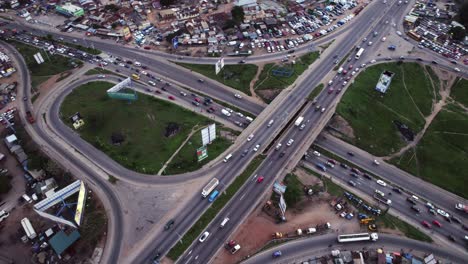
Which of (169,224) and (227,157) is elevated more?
(227,157)

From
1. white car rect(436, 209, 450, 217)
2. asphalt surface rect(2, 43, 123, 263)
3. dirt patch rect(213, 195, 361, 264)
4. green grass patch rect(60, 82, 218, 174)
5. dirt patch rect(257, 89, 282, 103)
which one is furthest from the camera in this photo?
dirt patch rect(257, 89, 282, 103)

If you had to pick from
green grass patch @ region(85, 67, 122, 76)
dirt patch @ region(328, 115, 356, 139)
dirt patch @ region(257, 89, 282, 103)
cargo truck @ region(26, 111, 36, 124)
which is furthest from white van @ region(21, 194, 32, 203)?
dirt patch @ region(328, 115, 356, 139)

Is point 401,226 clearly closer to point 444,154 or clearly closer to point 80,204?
point 444,154

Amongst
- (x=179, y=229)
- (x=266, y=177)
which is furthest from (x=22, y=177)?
(x=266, y=177)

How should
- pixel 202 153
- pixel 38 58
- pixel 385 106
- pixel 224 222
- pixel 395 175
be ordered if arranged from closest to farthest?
1. pixel 224 222
2. pixel 202 153
3. pixel 395 175
4. pixel 385 106
5. pixel 38 58

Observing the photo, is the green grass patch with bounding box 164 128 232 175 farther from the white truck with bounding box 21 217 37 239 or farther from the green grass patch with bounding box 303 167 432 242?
the green grass patch with bounding box 303 167 432 242

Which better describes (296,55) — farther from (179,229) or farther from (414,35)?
(179,229)

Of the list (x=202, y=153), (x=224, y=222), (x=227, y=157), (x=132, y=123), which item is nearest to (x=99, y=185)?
(x=132, y=123)
